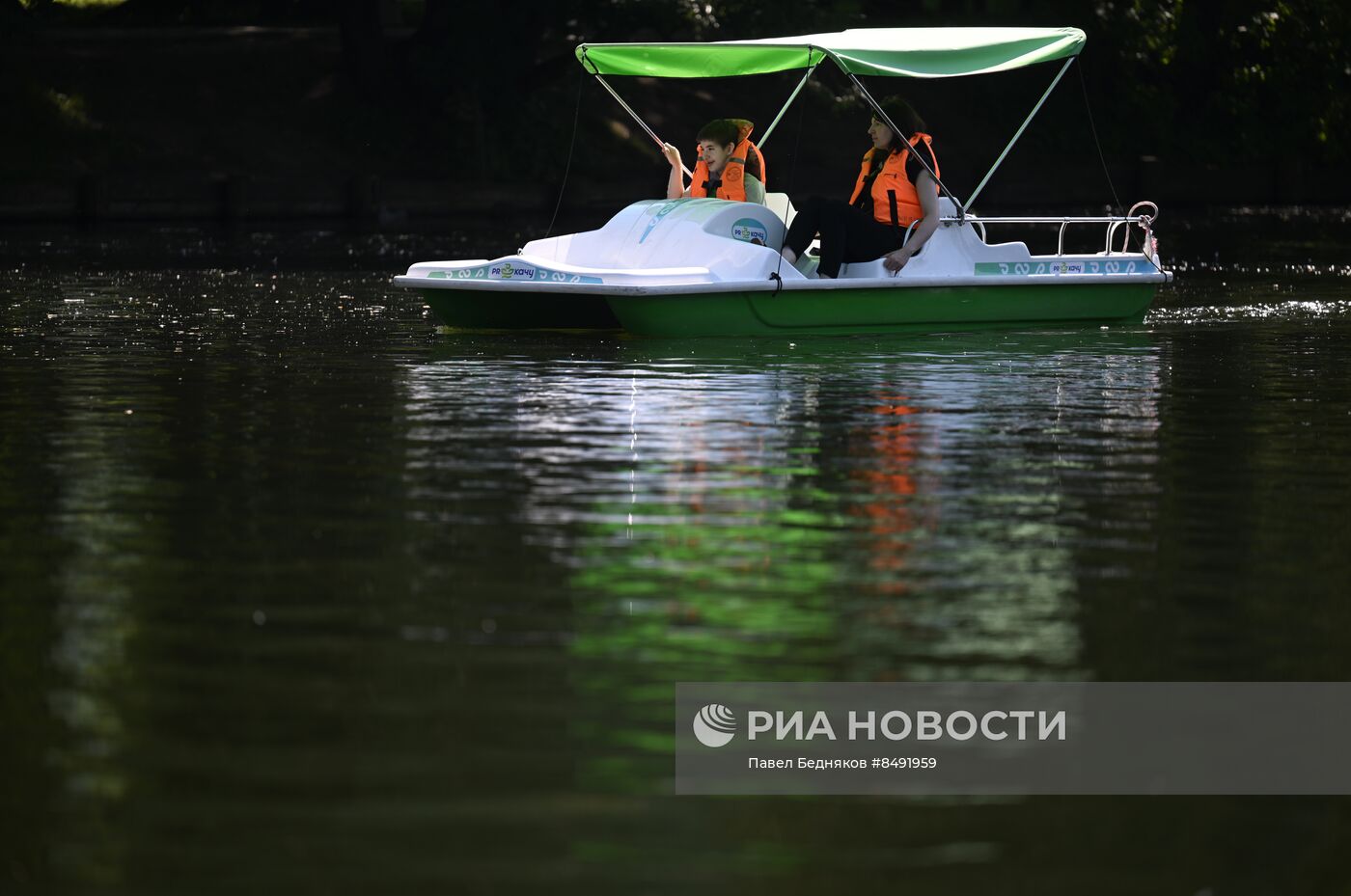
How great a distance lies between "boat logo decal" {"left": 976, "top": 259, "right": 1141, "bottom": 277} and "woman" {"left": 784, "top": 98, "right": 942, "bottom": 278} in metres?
0.77

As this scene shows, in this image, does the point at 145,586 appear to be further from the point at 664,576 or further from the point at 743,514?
the point at 743,514

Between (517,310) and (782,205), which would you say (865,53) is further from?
(517,310)

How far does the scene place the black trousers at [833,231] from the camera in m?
17.5

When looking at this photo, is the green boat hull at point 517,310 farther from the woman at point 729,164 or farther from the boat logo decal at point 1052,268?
the boat logo decal at point 1052,268

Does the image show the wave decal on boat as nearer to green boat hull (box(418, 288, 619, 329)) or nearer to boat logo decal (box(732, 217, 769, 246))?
boat logo decal (box(732, 217, 769, 246))

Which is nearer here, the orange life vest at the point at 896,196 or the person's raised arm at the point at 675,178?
the orange life vest at the point at 896,196

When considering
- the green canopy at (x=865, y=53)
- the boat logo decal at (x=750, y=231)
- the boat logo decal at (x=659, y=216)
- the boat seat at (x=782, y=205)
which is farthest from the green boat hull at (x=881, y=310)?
the green canopy at (x=865, y=53)

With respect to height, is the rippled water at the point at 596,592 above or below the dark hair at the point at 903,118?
below

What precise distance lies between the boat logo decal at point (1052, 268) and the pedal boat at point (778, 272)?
0.03 feet

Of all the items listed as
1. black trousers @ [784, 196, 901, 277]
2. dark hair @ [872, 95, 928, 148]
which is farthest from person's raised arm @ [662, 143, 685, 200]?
dark hair @ [872, 95, 928, 148]

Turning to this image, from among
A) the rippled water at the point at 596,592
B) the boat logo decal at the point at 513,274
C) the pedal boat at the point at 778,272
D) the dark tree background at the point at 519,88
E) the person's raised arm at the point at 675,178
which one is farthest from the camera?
the dark tree background at the point at 519,88

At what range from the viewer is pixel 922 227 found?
58.7ft

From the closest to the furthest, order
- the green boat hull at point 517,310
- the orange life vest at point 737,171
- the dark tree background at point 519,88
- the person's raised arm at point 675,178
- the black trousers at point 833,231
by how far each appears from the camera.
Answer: the black trousers at point 833,231
the green boat hull at point 517,310
the orange life vest at point 737,171
the person's raised arm at point 675,178
the dark tree background at point 519,88

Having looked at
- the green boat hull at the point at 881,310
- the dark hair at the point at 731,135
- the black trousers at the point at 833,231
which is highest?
the dark hair at the point at 731,135
